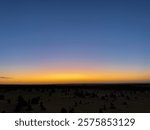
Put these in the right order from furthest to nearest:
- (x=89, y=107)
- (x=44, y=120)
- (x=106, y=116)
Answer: (x=89, y=107), (x=106, y=116), (x=44, y=120)

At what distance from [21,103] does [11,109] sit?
4.76 feet

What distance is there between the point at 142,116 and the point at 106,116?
125 centimetres

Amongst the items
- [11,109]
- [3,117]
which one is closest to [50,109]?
[11,109]

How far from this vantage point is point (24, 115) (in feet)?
32.1

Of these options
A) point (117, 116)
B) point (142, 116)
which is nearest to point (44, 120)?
point (117, 116)

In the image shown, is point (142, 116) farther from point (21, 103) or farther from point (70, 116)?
point (21, 103)

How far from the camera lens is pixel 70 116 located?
9.63 metres

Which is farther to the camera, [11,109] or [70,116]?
[11,109]

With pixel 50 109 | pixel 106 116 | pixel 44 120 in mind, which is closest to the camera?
pixel 44 120

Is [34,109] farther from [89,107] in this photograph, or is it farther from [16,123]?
[16,123]

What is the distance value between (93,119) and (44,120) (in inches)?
57.6

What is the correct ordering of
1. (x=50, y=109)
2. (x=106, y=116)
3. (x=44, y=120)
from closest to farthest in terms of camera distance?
(x=44, y=120), (x=106, y=116), (x=50, y=109)

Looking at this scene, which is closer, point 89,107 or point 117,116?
point 117,116

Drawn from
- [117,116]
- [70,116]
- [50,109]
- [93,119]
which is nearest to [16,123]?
[70,116]
